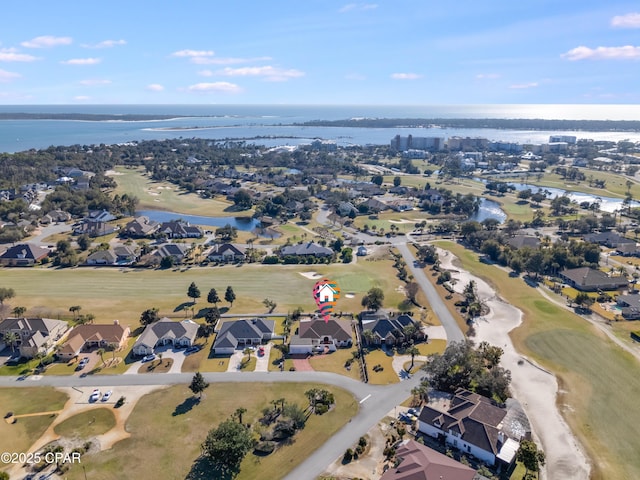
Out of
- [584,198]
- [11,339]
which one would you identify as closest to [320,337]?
[11,339]

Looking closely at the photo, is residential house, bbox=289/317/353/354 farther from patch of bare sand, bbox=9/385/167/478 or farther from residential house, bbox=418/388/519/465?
patch of bare sand, bbox=9/385/167/478

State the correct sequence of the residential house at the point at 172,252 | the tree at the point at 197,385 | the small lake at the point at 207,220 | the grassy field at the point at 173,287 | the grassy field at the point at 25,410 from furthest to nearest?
the small lake at the point at 207,220 < the residential house at the point at 172,252 < the grassy field at the point at 173,287 < the tree at the point at 197,385 < the grassy field at the point at 25,410

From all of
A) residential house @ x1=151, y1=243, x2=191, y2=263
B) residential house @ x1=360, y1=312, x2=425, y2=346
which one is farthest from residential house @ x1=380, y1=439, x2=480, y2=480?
residential house @ x1=151, y1=243, x2=191, y2=263

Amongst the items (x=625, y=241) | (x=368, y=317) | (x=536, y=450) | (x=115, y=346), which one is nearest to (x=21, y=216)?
(x=115, y=346)

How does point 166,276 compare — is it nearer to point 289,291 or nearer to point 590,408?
point 289,291

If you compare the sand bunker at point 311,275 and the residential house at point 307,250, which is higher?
the residential house at point 307,250

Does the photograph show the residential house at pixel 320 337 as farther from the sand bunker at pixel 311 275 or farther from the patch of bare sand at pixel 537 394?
the sand bunker at pixel 311 275

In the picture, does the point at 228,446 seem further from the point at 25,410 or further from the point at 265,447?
the point at 25,410

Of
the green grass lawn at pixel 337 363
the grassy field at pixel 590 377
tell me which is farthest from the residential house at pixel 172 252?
the grassy field at pixel 590 377
